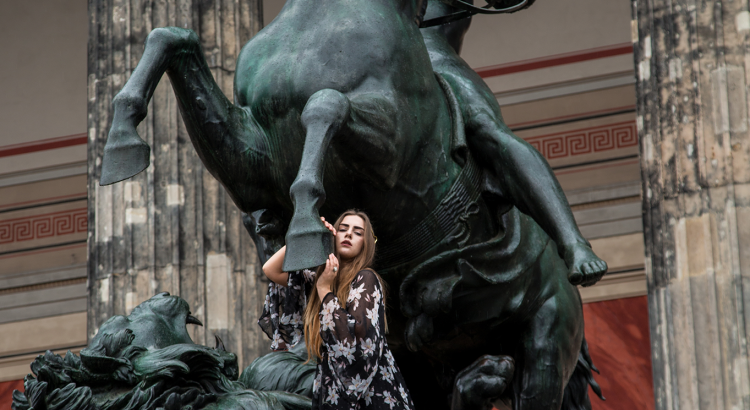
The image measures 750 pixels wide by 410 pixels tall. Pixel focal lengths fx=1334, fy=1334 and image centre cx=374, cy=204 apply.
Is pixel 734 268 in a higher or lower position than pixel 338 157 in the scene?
lower

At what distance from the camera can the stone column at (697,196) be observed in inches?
324

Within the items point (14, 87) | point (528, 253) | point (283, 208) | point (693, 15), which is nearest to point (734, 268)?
point (693, 15)

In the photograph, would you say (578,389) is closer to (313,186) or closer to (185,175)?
(313,186)

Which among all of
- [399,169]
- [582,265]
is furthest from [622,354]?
[399,169]

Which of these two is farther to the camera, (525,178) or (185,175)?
(185,175)

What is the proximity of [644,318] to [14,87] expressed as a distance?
699 cm

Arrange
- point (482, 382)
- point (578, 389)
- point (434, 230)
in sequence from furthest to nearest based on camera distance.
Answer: point (578, 389) → point (482, 382) → point (434, 230)

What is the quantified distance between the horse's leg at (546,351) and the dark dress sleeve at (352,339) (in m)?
0.87

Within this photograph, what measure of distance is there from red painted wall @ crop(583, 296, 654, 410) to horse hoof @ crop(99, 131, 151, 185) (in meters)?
8.92

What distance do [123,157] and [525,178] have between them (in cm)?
119

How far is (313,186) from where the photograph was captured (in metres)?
3.18

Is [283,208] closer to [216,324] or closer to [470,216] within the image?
[470,216]

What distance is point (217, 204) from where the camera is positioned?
9594 millimetres

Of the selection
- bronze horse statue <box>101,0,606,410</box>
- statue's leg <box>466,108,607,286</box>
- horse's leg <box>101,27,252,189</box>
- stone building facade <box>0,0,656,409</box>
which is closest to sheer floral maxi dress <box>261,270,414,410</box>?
bronze horse statue <box>101,0,606,410</box>
